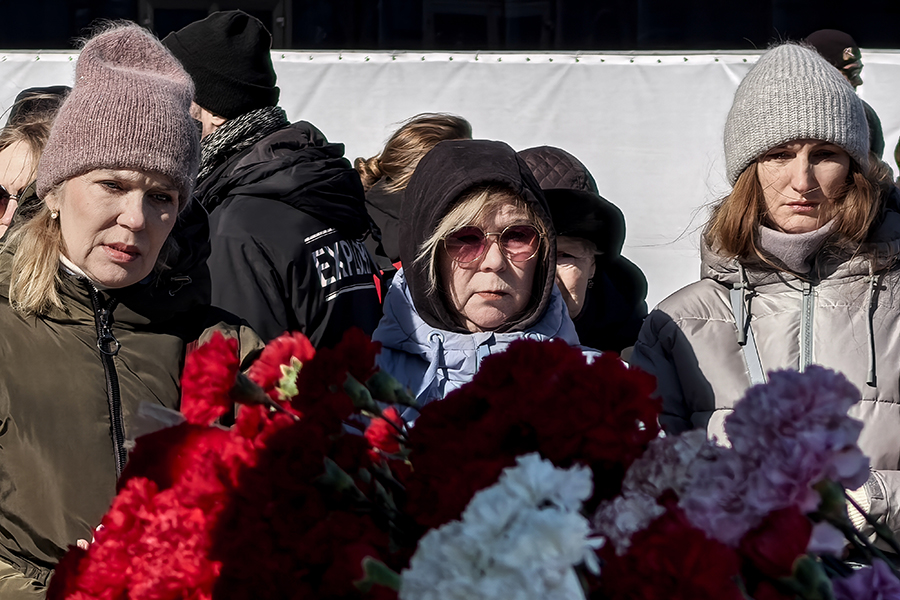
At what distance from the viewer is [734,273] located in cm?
224

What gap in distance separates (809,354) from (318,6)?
11.4ft

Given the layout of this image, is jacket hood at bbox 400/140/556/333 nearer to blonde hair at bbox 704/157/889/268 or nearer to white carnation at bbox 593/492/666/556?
blonde hair at bbox 704/157/889/268

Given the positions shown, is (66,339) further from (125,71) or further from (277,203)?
(277,203)

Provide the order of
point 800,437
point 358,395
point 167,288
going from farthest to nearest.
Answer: point 167,288 < point 358,395 < point 800,437

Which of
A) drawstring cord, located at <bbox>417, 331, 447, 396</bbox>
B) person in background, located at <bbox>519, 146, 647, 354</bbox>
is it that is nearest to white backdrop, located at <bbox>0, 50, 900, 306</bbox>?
person in background, located at <bbox>519, 146, 647, 354</bbox>

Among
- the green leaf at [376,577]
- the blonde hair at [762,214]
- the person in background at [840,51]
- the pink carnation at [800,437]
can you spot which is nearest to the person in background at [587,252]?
the blonde hair at [762,214]

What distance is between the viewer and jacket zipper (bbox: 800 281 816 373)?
209cm

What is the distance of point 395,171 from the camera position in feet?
11.5

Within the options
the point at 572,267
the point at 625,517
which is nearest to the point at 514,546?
the point at 625,517

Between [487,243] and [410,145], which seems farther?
[410,145]

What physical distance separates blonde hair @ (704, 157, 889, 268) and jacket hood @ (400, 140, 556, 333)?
49cm

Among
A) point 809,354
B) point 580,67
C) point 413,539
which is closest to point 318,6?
point 580,67

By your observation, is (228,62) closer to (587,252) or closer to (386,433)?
(587,252)

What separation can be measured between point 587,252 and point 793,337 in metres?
0.97
